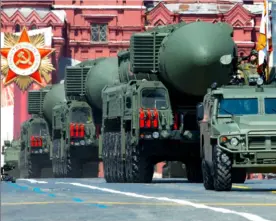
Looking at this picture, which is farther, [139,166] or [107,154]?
[107,154]

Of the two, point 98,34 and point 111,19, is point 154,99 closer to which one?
point 111,19

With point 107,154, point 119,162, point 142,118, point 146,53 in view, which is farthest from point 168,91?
point 107,154

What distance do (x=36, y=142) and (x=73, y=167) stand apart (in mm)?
9526

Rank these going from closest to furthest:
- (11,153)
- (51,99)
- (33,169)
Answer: (51,99)
(33,169)
(11,153)

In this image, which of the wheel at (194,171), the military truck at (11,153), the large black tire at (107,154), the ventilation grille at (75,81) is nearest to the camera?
the wheel at (194,171)

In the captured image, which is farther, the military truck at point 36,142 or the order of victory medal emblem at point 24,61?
the order of victory medal emblem at point 24,61

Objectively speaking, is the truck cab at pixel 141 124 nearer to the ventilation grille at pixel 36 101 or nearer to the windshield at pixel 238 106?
the windshield at pixel 238 106

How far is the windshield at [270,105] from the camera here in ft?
95.9

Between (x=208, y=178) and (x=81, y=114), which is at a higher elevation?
(x=81, y=114)

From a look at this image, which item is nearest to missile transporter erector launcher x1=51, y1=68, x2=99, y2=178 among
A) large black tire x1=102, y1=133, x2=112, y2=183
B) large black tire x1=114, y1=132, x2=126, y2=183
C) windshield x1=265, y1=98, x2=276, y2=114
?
large black tire x1=102, y1=133, x2=112, y2=183

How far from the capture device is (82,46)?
114m

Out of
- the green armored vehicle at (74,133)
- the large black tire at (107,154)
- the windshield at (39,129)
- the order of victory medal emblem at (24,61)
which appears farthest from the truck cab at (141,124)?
the order of victory medal emblem at (24,61)

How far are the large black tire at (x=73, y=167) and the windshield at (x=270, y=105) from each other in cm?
2822

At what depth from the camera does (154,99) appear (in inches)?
1542
